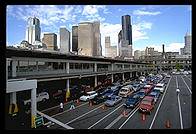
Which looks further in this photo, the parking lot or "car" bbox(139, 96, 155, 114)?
"car" bbox(139, 96, 155, 114)

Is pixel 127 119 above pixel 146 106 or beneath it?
beneath

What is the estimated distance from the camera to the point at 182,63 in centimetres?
6159

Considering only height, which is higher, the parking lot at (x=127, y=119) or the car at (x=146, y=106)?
the car at (x=146, y=106)

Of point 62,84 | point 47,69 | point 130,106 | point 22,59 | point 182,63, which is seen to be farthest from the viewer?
point 182,63

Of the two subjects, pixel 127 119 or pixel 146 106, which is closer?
pixel 127 119

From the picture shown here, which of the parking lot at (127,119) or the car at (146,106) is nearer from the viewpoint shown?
the parking lot at (127,119)

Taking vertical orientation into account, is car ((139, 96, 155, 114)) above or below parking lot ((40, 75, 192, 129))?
above
